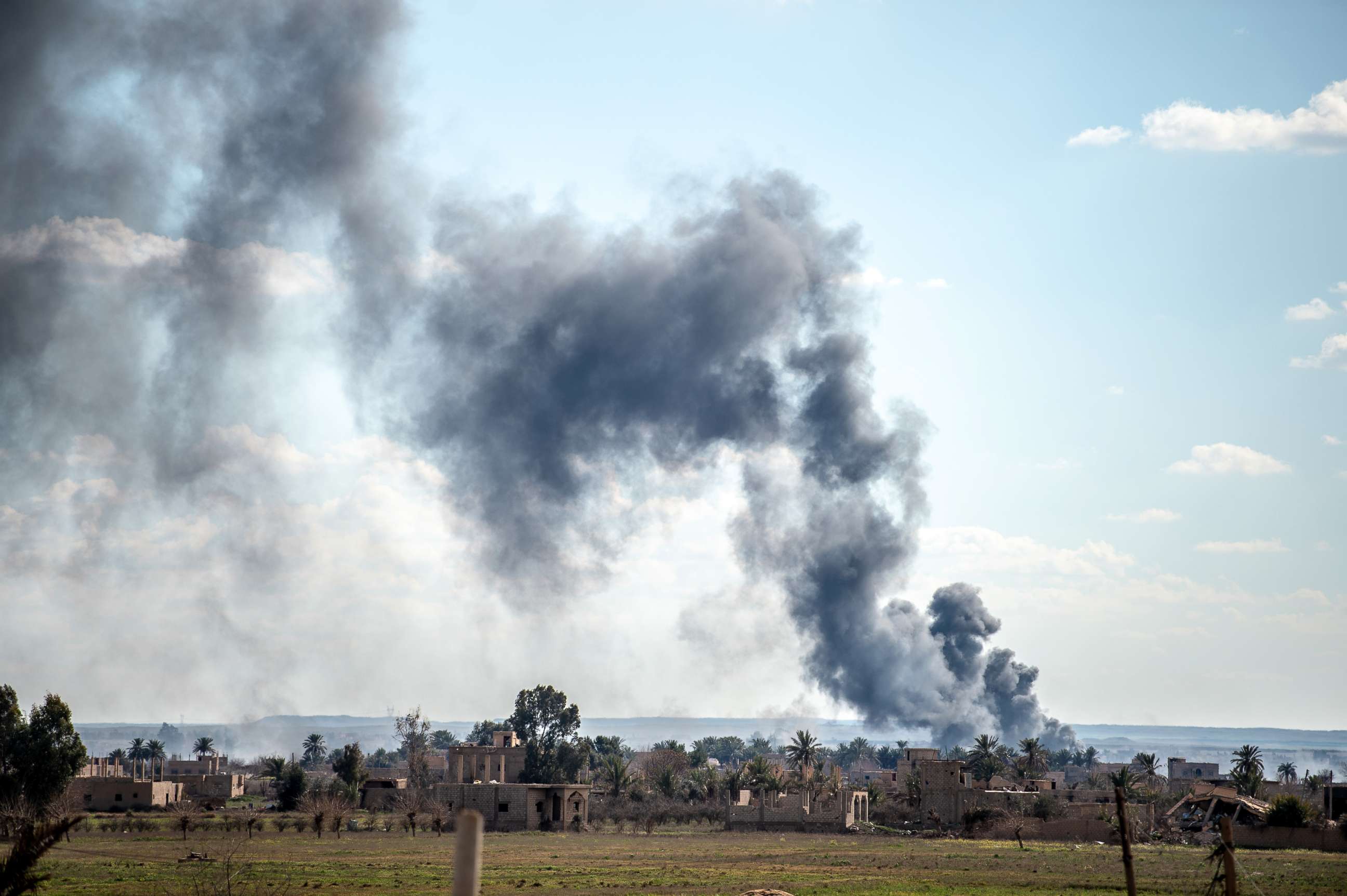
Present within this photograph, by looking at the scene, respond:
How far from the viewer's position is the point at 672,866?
2343 inches

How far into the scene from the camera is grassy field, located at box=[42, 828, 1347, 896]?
48125 mm

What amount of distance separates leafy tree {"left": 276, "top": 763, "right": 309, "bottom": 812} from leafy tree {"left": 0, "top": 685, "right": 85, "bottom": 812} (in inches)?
802

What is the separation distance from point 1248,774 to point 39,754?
9564cm

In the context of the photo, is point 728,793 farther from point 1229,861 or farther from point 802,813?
point 1229,861

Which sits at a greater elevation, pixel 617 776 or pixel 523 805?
pixel 617 776

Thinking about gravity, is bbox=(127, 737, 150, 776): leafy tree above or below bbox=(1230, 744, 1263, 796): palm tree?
below

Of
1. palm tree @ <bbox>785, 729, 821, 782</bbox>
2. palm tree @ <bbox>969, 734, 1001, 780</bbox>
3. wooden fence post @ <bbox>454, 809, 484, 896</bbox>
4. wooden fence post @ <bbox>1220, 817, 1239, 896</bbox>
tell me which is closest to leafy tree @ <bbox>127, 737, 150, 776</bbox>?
palm tree @ <bbox>785, 729, 821, 782</bbox>

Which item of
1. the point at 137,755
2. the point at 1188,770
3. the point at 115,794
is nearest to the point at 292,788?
the point at 115,794

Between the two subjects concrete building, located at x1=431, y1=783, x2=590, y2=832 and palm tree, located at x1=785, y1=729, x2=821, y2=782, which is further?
palm tree, located at x1=785, y1=729, x2=821, y2=782

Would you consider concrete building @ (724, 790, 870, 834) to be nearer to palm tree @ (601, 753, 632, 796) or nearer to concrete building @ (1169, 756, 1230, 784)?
palm tree @ (601, 753, 632, 796)

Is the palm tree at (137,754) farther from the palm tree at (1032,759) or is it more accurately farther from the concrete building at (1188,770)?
the concrete building at (1188,770)

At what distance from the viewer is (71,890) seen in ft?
149

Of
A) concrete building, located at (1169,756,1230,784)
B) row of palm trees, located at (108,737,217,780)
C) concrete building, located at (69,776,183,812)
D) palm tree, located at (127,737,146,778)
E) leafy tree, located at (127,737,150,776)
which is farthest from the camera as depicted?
concrete building, located at (1169,756,1230,784)

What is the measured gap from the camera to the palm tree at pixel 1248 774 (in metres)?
103
